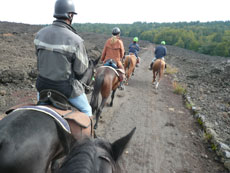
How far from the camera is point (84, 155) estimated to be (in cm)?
116

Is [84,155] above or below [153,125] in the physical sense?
above

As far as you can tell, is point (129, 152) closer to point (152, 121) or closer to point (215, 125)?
point (152, 121)

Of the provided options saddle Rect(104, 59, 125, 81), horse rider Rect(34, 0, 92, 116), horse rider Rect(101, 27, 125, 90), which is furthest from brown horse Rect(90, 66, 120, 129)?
horse rider Rect(34, 0, 92, 116)

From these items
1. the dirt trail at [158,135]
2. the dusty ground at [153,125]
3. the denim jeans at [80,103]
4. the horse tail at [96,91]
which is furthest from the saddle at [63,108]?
the horse tail at [96,91]

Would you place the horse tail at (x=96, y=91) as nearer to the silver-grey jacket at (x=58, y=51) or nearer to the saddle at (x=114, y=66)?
the saddle at (x=114, y=66)

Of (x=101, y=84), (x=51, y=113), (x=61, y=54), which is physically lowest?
(x=101, y=84)

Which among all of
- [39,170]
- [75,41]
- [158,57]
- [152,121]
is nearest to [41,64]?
[75,41]

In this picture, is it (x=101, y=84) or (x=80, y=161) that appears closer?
(x=80, y=161)

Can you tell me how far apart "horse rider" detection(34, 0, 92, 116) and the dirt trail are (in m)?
1.57

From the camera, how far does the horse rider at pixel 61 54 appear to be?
208 cm

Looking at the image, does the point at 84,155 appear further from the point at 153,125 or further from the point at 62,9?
the point at 153,125

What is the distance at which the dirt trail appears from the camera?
3.72 m

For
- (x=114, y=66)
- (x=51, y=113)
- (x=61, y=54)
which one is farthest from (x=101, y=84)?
(x=51, y=113)

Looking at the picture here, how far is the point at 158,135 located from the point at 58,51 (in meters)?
3.89
